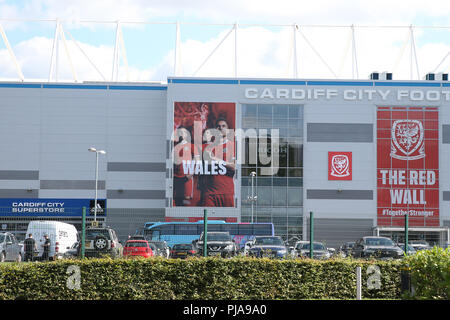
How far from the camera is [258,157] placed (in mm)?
62812

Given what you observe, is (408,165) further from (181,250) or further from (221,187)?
(181,250)

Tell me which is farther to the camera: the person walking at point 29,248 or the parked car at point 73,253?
the parked car at point 73,253

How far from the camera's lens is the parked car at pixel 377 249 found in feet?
91.7

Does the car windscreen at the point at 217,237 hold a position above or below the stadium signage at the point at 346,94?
below

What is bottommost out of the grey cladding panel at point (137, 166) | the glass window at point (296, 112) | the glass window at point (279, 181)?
the glass window at point (279, 181)

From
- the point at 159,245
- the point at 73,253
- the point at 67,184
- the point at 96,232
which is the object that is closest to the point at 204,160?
the point at 67,184

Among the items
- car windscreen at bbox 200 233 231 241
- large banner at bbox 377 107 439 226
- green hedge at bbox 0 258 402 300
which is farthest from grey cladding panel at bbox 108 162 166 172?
green hedge at bbox 0 258 402 300

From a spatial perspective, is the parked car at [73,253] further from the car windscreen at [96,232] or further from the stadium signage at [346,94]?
the stadium signage at [346,94]

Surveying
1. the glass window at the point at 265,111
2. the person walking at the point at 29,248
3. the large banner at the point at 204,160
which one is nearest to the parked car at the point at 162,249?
the person walking at the point at 29,248

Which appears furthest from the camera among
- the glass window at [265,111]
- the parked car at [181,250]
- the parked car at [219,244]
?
the glass window at [265,111]

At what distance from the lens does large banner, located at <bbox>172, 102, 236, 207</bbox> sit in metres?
62.4

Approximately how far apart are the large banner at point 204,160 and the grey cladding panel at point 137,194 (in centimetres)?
280

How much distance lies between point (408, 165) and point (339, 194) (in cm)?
738

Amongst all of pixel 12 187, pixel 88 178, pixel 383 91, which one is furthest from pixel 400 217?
pixel 12 187
